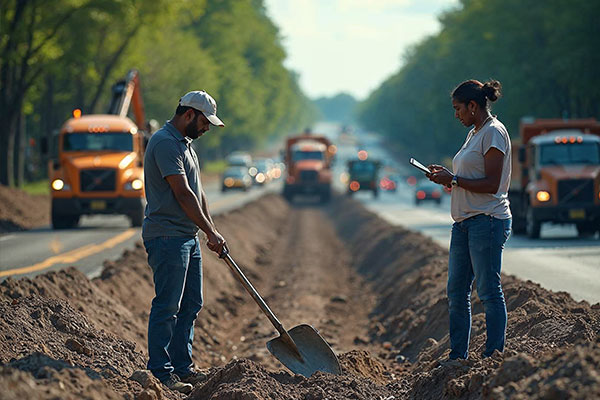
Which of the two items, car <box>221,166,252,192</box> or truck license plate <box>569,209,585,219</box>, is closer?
truck license plate <box>569,209,585,219</box>

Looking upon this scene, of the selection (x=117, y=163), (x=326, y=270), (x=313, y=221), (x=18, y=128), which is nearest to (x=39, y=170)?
(x=18, y=128)

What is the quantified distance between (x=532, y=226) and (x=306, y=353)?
16.5 meters

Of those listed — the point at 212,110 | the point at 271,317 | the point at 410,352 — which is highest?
the point at 212,110

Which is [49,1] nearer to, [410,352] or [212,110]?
[410,352]

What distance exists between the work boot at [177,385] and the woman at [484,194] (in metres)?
2.29

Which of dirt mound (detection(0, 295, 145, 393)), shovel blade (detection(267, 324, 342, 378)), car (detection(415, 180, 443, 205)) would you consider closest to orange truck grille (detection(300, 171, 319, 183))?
car (detection(415, 180, 443, 205))

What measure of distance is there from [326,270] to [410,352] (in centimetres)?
1077

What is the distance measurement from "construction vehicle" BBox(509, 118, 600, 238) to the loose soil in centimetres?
318

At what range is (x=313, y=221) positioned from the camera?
1660 inches

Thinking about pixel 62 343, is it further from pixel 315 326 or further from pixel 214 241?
pixel 315 326

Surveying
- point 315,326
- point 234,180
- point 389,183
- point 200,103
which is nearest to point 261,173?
point 389,183

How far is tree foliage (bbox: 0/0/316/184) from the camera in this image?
37.4 metres

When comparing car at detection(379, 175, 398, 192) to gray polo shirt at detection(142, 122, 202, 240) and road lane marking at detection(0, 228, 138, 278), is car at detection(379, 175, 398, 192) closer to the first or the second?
road lane marking at detection(0, 228, 138, 278)

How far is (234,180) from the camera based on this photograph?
64.6 meters
